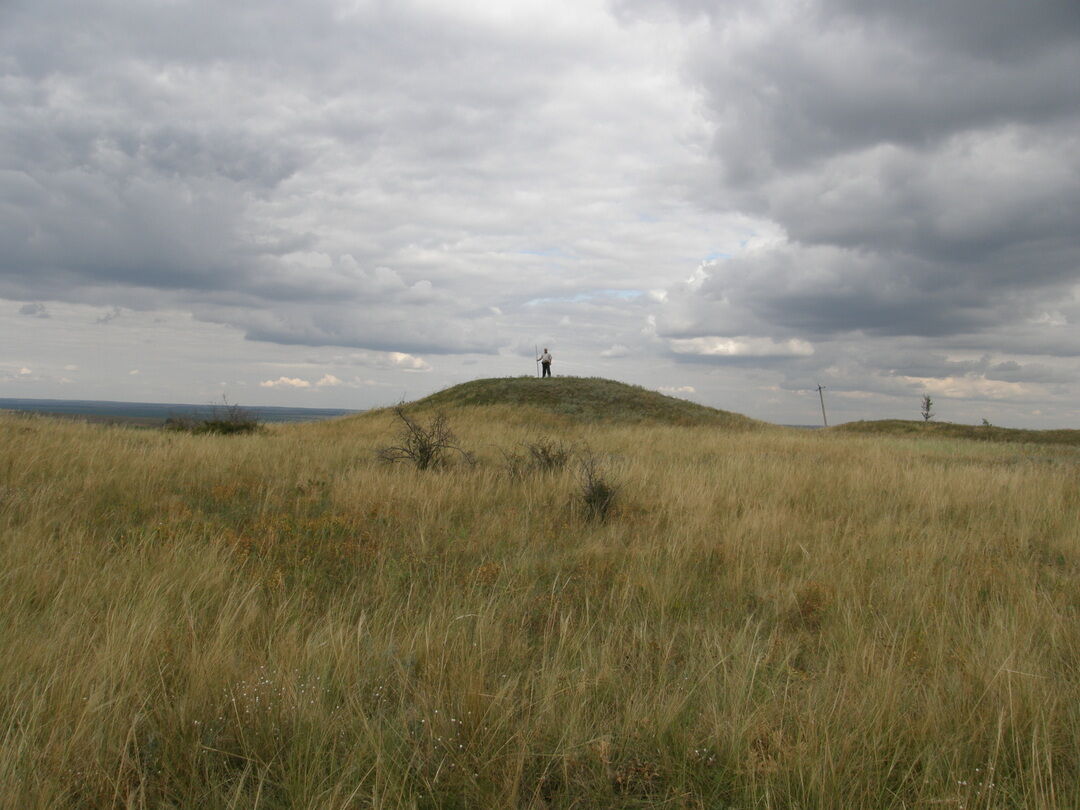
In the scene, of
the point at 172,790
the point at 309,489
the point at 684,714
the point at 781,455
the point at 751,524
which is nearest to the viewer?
the point at 172,790

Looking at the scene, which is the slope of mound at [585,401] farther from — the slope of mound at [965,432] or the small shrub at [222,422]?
the small shrub at [222,422]

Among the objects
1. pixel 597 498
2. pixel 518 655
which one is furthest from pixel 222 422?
pixel 518 655

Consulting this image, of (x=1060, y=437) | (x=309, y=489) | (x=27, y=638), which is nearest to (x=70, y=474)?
(x=309, y=489)

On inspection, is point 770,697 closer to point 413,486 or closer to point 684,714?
point 684,714

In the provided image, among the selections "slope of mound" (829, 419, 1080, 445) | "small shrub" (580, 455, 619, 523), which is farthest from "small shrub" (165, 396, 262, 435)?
"slope of mound" (829, 419, 1080, 445)

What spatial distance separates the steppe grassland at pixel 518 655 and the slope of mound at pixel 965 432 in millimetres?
29508

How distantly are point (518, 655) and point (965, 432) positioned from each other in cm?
3863

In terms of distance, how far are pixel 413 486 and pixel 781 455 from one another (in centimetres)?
1062

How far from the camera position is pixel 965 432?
111ft

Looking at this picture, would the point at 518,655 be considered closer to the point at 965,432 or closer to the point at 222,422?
the point at 222,422

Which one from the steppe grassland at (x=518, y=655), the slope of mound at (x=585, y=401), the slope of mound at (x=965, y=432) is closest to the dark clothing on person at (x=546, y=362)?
the slope of mound at (x=585, y=401)

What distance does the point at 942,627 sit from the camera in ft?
13.0

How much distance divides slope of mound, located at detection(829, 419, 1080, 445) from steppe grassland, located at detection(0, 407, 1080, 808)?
29508 mm

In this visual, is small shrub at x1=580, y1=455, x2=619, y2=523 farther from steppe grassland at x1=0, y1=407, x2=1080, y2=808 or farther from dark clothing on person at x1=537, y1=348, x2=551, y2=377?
dark clothing on person at x1=537, y1=348, x2=551, y2=377
